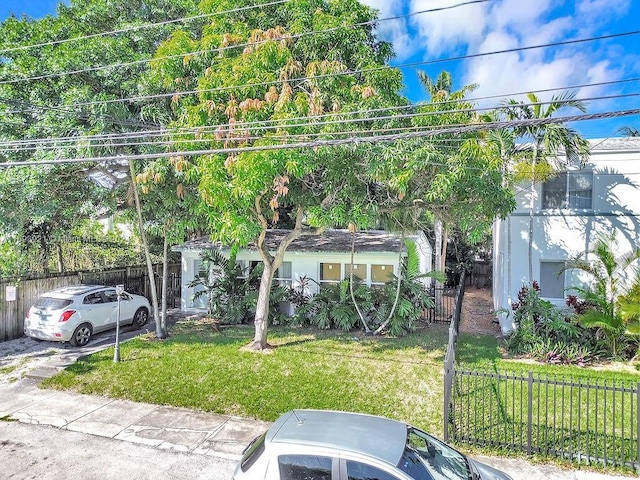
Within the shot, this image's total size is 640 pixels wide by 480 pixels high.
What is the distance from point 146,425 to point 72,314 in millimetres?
6093

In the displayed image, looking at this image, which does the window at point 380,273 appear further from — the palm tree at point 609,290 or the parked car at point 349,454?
the parked car at point 349,454

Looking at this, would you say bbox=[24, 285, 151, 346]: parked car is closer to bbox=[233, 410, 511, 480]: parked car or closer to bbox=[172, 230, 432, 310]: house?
bbox=[172, 230, 432, 310]: house

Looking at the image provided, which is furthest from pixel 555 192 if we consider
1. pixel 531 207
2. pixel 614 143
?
pixel 614 143

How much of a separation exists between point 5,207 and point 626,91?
13891 mm

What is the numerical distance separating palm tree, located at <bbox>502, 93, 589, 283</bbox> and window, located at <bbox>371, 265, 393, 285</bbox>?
4.87 m

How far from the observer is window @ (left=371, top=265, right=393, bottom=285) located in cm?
1630

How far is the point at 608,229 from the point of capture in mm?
13078

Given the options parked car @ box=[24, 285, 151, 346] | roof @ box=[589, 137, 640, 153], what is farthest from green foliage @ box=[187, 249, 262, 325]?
roof @ box=[589, 137, 640, 153]

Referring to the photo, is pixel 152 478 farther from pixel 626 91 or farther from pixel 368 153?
pixel 626 91

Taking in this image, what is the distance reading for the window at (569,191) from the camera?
13352 millimetres

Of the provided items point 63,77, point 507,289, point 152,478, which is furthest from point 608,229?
point 63,77

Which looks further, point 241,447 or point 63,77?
point 63,77

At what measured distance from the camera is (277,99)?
9836 mm

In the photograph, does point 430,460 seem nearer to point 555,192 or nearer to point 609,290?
point 609,290
